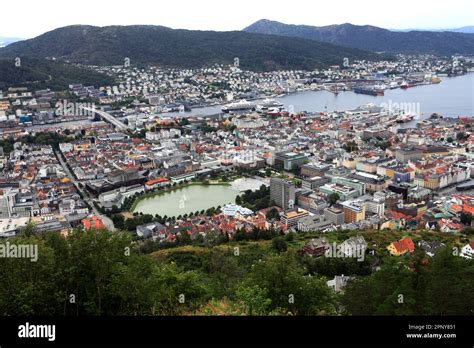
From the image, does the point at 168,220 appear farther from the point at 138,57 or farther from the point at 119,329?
the point at 138,57

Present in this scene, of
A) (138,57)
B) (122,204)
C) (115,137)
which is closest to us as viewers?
(122,204)

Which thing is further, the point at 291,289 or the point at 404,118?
the point at 404,118

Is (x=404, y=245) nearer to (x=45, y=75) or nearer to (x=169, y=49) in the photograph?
(x=45, y=75)

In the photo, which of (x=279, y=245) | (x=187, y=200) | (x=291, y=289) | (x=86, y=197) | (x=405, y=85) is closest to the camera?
(x=291, y=289)

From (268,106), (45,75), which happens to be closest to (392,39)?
(268,106)

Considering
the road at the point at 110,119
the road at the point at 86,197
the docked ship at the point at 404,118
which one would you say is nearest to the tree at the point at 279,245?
the road at the point at 86,197

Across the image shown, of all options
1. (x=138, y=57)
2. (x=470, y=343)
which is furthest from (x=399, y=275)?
(x=138, y=57)

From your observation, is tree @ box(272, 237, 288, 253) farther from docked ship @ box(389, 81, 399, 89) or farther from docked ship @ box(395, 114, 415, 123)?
docked ship @ box(389, 81, 399, 89)
